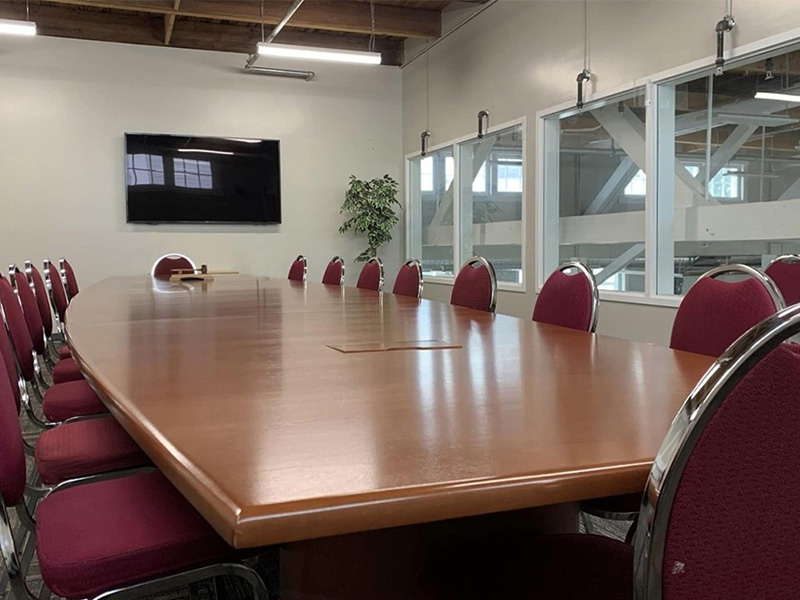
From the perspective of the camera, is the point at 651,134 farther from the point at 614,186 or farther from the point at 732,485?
the point at 732,485

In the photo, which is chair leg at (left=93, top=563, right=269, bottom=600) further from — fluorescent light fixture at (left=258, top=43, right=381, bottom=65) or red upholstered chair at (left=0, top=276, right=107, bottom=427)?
fluorescent light fixture at (left=258, top=43, right=381, bottom=65)

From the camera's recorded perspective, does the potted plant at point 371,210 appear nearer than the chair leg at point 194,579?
No

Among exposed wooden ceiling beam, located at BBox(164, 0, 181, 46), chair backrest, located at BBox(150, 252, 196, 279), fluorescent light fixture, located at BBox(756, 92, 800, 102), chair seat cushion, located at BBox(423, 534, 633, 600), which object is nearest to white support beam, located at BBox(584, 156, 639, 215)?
fluorescent light fixture, located at BBox(756, 92, 800, 102)

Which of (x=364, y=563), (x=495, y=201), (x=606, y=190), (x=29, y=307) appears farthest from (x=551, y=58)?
(x=364, y=563)

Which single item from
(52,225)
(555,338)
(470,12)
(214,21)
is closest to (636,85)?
(470,12)

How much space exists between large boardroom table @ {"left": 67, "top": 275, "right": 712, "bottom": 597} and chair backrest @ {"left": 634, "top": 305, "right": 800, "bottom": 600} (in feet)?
0.36

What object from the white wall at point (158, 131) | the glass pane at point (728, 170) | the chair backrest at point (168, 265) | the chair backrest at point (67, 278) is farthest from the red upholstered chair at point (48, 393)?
the white wall at point (158, 131)

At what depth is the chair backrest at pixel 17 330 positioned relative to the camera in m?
2.29

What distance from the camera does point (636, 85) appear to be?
511 cm

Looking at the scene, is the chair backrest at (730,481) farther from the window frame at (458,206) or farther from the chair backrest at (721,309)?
the window frame at (458,206)

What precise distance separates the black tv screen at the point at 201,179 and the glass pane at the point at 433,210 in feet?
5.89

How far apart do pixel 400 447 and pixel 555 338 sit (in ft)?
3.86

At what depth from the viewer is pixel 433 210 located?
8.75m

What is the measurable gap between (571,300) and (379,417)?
1.69m
